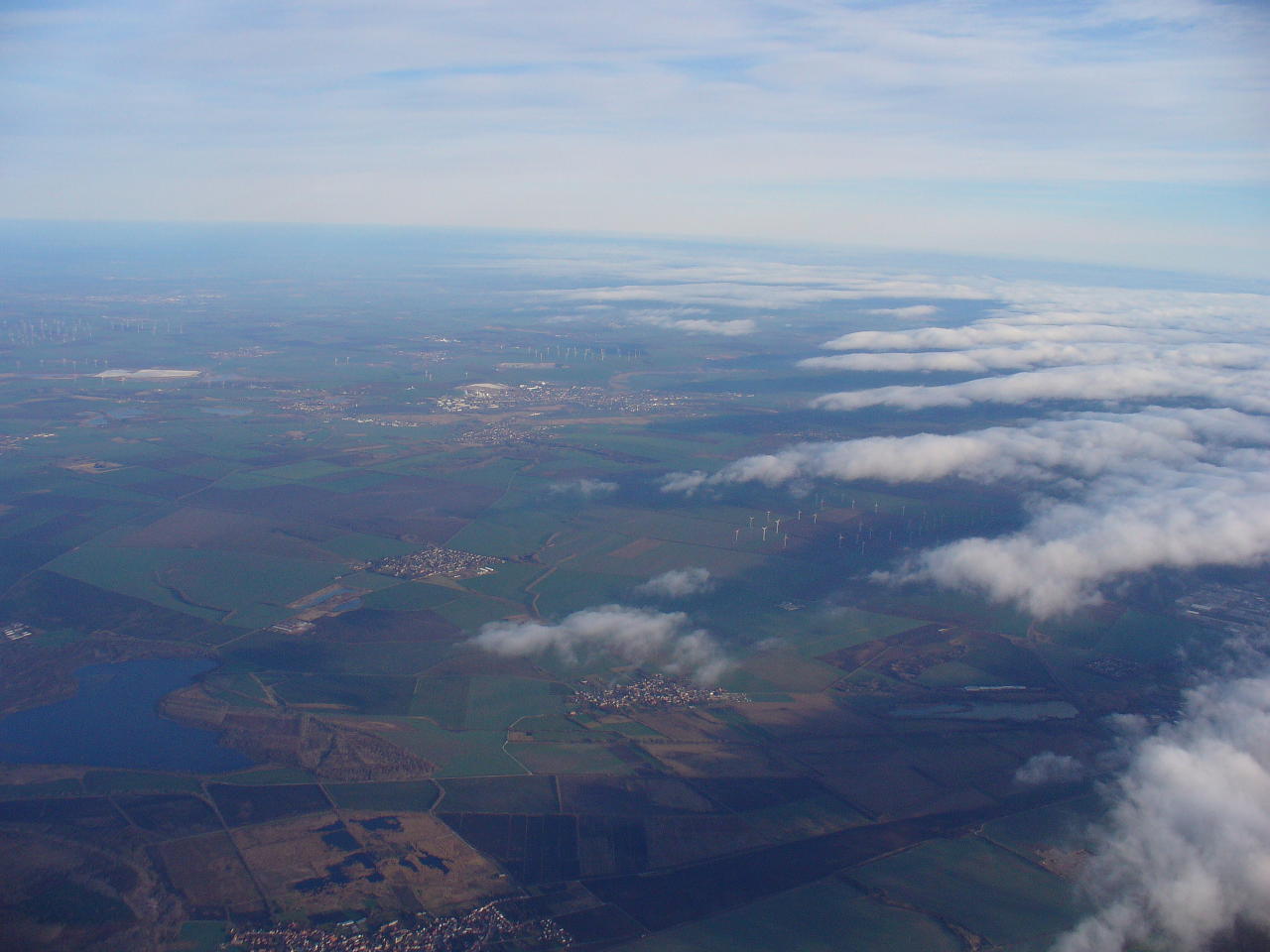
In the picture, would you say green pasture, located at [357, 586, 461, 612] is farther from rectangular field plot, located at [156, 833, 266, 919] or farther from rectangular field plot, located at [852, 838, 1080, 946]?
rectangular field plot, located at [852, 838, 1080, 946]

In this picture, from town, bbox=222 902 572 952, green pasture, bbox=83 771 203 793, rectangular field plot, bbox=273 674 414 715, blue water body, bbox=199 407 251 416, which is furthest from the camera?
blue water body, bbox=199 407 251 416

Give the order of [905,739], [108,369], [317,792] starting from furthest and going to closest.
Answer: [108,369]
[905,739]
[317,792]

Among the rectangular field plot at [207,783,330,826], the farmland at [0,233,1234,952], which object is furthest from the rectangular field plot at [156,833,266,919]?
the rectangular field plot at [207,783,330,826]

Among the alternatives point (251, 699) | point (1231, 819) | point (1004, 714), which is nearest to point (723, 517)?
point (1004, 714)

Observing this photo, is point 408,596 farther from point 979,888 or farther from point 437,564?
point 979,888

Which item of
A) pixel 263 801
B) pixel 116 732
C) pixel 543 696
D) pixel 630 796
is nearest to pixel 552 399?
pixel 543 696

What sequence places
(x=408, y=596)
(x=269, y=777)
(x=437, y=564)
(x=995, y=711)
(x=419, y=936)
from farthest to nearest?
1. (x=437, y=564)
2. (x=408, y=596)
3. (x=995, y=711)
4. (x=269, y=777)
5. (x=419, y=936)

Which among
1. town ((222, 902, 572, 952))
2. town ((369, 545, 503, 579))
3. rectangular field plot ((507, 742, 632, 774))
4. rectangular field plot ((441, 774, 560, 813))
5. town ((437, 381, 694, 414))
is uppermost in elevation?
town ((437, 381, 694, 414))

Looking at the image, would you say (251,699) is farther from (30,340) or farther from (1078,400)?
(30,340)
